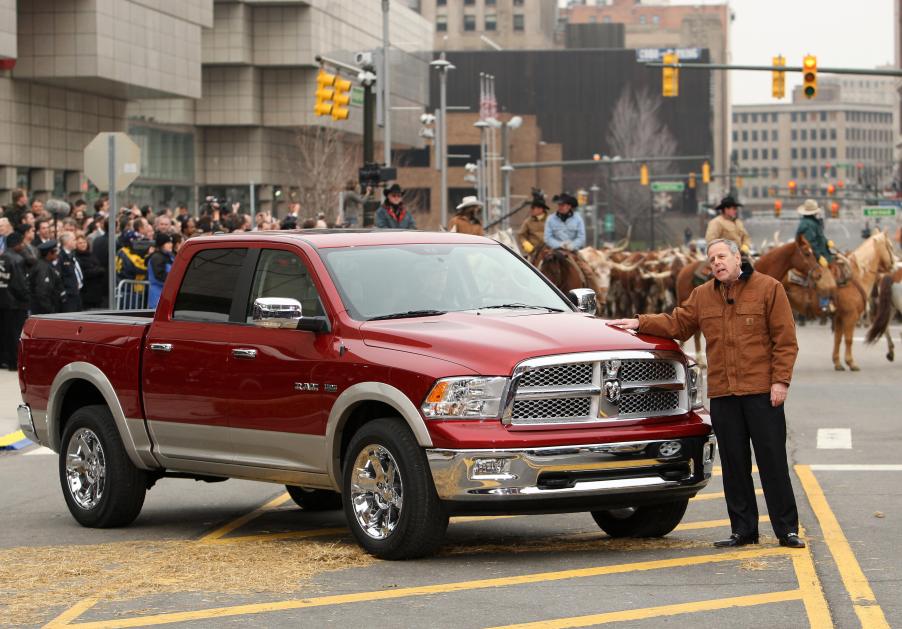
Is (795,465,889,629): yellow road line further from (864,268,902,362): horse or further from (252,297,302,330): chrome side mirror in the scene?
(864,268,902,362): horse

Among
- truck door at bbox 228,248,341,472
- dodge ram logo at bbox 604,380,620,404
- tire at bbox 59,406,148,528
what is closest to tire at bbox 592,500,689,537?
dodge ram logo at bbox 604,380,620,404

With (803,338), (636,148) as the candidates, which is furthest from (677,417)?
(636,148)

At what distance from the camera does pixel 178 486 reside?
1403 cm

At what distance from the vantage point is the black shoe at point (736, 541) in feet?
32.8

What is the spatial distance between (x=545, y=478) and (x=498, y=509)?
298mm

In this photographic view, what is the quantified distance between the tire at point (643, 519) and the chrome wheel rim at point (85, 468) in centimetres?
335

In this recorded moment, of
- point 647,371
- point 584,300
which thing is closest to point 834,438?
point 584,300

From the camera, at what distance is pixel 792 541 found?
9.87 m

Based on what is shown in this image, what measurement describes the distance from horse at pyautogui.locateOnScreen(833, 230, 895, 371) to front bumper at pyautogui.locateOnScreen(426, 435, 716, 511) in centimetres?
1708

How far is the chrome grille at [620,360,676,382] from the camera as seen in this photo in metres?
9.58

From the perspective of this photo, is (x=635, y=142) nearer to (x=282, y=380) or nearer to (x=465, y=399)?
(x=282, y=380)

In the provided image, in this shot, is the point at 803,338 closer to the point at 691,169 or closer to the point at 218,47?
the point at 218,47

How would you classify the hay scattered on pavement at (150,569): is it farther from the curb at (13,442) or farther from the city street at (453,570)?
the curb at (13,442)

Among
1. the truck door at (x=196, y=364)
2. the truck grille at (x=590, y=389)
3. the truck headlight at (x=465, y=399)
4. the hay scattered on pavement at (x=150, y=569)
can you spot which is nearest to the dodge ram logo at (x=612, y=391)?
the truck grille at (x=590, y=389)
